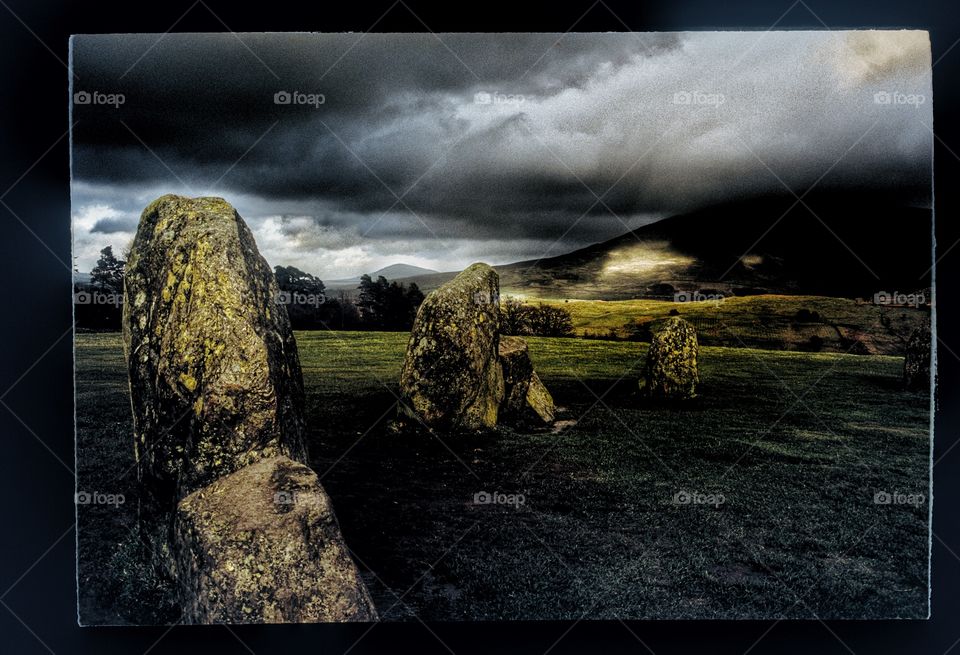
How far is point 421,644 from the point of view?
5898mm

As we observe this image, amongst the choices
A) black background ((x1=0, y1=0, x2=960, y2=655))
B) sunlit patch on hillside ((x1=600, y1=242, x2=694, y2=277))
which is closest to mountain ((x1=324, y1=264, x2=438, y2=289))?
sunlit patch on hillside ((x1=600, y1=242, x2=694, y2=277))

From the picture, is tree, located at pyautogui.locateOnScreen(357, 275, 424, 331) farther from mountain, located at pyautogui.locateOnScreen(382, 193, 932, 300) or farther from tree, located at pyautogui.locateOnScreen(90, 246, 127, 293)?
tree, located at pyautogui.locateOnScreen(90, 246, 127, 293)

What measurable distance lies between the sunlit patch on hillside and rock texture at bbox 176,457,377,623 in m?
3.29

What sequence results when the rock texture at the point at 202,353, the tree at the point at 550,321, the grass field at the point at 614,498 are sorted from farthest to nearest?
the tree at the point at 550,321 < the grass field at the point at 614,498 < the rock texture at the point at 202,353

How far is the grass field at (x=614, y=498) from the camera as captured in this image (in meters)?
5.73

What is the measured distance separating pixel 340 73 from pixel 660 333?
3837 mm

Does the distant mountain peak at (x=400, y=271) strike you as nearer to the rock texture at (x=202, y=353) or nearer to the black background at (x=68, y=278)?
the rock texture at (x=202, y=353)

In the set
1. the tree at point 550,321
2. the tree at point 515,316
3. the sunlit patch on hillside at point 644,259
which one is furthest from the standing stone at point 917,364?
the tree at point 515,316

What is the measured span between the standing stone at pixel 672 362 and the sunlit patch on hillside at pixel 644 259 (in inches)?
20.4

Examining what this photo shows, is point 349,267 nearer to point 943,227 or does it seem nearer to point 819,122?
point 819,122

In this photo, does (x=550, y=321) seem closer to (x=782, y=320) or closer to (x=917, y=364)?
(x=782, y=320)

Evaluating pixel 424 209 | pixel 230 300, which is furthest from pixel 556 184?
pixel 230 300

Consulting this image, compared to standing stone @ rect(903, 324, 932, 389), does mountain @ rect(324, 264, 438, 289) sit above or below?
above

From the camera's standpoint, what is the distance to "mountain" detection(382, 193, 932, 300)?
Result: 607 cm
